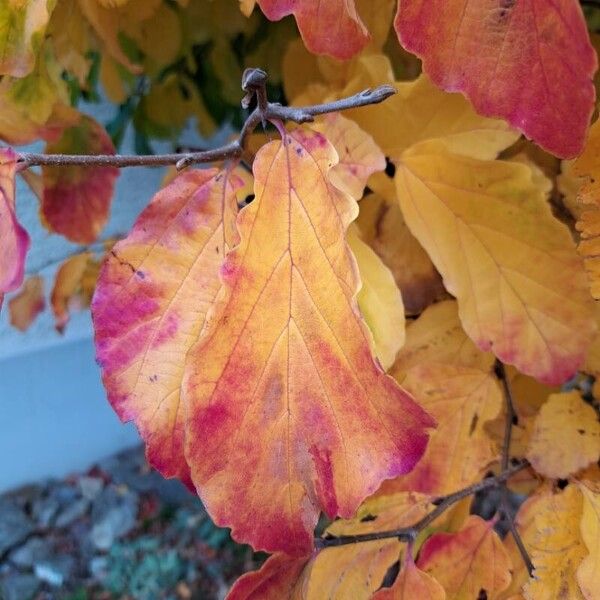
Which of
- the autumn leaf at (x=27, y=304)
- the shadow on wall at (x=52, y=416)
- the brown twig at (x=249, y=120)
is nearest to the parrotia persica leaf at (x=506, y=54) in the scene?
the brown twig at (x=249, y=120)

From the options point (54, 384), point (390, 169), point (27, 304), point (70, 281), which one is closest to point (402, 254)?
point (390, 169)

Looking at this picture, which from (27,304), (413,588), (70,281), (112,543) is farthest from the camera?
(112,543)

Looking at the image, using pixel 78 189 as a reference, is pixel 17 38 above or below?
above

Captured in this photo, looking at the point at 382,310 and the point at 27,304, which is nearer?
the point at 382,310

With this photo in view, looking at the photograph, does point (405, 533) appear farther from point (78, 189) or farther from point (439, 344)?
point (78, 189)

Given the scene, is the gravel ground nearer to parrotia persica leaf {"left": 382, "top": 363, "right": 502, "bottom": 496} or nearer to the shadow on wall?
the shadow on wall

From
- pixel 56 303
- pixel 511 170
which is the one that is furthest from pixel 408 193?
pixel 56 303

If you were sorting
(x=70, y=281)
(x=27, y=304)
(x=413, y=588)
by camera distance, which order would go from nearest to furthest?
(x=413, y=588) → (x=70, y=281) → (x=27, y=304)
